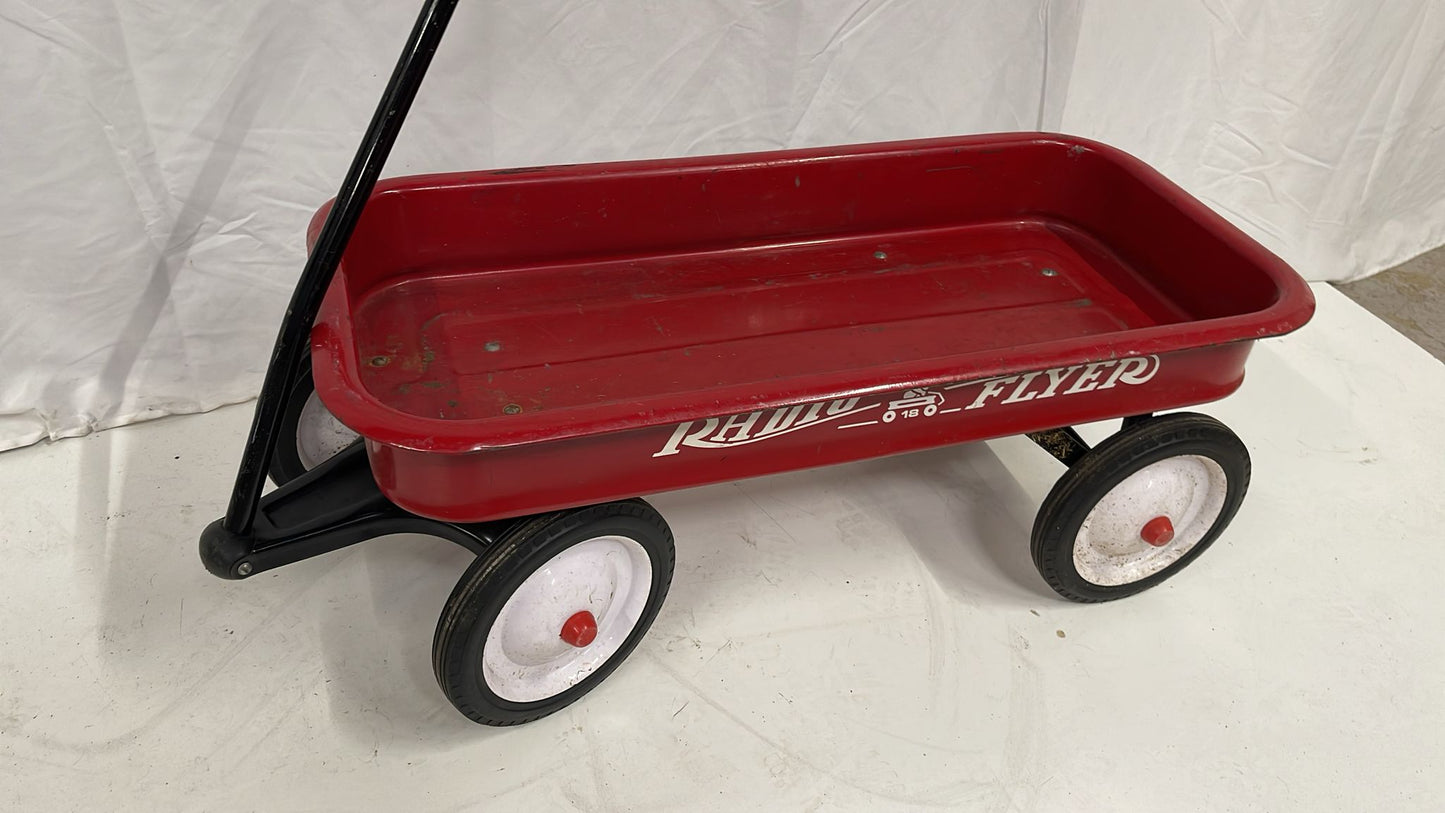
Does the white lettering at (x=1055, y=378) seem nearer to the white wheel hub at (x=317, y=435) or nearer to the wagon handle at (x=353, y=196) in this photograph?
the wagon handle at (x=353, y=196)

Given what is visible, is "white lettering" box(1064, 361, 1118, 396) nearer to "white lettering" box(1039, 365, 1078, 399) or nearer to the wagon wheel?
"white lettering" box(1039, 365, 1078, 399)

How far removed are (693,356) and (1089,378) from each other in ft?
2.37

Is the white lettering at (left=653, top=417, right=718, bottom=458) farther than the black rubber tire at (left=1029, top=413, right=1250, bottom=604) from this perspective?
No

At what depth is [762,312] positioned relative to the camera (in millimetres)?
2209

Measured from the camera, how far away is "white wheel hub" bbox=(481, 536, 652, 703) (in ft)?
5.61

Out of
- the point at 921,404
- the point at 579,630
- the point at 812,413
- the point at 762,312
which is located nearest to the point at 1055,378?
the point at 921,404

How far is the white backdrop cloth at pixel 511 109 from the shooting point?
2.12 metres

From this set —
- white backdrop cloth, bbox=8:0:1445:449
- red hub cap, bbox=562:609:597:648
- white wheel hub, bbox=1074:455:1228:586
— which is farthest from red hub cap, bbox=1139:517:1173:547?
white backdrop cloth, bbox=8:0:1445:449

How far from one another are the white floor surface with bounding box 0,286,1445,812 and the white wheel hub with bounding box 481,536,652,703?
10 cm

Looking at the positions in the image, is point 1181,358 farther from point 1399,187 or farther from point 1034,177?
point 1399,187

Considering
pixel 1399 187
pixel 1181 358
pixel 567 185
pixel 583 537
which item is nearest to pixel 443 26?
pixel 567 185

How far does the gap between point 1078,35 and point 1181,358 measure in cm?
133

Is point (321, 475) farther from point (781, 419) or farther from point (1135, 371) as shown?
point (1135, 371)

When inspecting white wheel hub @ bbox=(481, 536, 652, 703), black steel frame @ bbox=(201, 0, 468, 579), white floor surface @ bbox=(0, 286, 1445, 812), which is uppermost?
black steel frame @ bbox=(201, 0, 468, 579)
